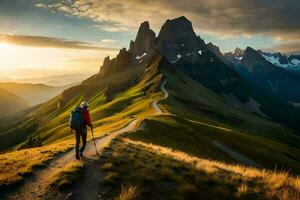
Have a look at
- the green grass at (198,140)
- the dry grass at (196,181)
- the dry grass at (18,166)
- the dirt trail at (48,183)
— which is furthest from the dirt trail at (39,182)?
the green grass at (198,140)

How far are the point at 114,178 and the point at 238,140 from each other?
227 ft

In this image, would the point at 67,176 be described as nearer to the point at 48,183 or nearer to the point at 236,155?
the point at 48,183

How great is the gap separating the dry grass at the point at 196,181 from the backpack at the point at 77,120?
320cm

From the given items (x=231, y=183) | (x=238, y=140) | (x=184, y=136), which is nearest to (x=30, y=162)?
(x=231, y=183)

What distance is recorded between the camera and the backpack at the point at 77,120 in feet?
85.4

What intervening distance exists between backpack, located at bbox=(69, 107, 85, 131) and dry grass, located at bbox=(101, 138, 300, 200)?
320 centimetres

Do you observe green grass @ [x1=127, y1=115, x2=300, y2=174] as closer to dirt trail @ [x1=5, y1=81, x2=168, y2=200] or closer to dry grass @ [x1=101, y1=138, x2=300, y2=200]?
dirt trail @ [x1=5, y1=81, x2=168, y2=200]

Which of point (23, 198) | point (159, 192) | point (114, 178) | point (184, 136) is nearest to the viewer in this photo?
point (23, 198)

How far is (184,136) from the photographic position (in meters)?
68.6

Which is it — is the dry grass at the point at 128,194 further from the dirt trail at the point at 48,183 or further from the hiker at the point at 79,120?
the hiker at the point at 79,120

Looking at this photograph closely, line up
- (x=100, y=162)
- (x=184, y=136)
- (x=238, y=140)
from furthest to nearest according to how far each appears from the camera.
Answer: (x=238, y=140)
(x=184, y=136)
(x=100, y=162)

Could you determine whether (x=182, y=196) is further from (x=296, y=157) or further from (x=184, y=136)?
(x=296, y=157)

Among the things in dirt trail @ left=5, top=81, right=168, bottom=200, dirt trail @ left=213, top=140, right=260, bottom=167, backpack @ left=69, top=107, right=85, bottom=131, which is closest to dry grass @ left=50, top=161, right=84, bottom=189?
dirt trail @ left=5, top=81, right=168, bottom=200

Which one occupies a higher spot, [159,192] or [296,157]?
[159,192]
